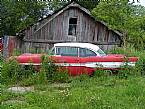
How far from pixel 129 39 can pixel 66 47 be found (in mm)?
16753

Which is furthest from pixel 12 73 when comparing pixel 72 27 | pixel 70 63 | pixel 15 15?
pixel 15 15

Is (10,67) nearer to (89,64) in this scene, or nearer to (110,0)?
(89,64)

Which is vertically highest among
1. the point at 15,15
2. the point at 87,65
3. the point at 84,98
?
the point at 15,15

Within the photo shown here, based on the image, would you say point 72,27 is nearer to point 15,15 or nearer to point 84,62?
point 84,62

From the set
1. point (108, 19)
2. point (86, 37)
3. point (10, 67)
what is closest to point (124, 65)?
point (10, 67)

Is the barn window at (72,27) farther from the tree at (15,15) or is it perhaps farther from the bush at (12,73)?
the tree at (15,15)

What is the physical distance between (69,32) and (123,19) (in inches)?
182

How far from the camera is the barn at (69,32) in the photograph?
2825 cm

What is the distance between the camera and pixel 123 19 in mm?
29750

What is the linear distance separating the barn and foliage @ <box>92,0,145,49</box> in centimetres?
77

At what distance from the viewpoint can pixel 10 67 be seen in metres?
12.2

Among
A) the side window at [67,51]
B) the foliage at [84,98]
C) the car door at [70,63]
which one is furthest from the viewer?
the side window at [67,51]

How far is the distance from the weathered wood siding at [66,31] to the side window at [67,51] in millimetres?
13301

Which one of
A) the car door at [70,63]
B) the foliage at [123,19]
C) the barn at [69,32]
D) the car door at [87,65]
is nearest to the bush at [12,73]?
the car door at [70,63]
